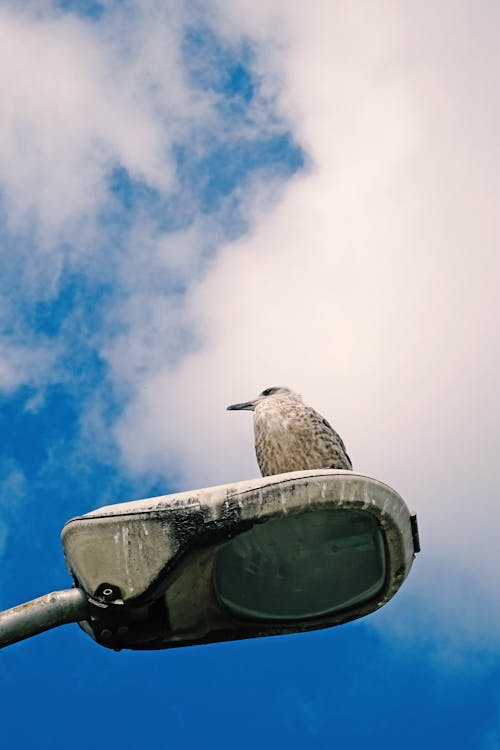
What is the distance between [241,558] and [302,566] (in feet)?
0.76

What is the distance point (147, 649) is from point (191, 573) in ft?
1.21

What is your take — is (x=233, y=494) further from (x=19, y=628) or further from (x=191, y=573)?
(x=19, y=628)

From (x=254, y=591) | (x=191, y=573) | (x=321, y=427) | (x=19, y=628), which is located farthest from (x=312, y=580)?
(x=321, y=427)

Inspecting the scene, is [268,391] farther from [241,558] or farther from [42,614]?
[42,614]

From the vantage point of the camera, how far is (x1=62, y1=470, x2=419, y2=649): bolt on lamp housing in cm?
328

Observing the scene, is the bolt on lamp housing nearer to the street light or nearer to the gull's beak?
the street light

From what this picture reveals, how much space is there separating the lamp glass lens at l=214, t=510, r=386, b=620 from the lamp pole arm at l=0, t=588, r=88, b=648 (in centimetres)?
51

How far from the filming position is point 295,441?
6535 mm

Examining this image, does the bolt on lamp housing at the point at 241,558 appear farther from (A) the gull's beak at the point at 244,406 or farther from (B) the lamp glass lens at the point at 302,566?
(A) the gull's beak at the point at 244,406

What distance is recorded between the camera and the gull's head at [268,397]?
7270 mm

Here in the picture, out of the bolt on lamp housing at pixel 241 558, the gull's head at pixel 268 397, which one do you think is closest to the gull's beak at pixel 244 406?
the gull's head at pixel 268 397

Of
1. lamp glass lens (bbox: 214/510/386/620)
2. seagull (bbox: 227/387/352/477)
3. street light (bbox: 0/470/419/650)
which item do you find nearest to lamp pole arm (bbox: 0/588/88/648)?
street light (bbox: 0/470/419/650)

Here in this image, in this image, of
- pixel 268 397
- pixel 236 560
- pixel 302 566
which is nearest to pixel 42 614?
pixel 236 560

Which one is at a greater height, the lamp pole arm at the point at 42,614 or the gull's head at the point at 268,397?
the gull's head at the point at 268,397
